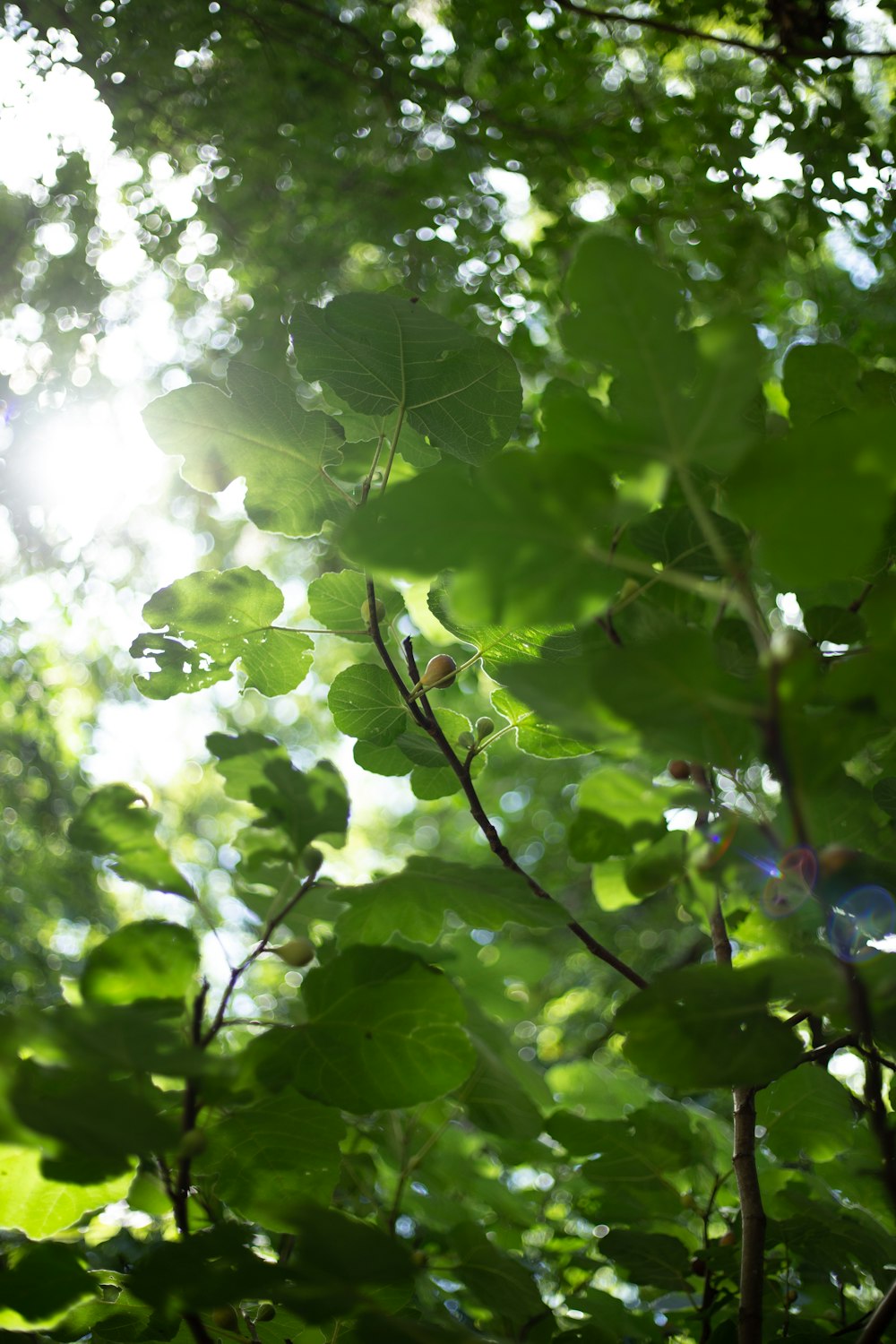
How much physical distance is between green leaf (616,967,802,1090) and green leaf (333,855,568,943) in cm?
14

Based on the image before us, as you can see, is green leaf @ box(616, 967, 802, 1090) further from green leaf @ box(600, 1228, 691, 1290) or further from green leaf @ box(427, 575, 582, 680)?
green leaf @ box(600, 1228, 691, 1290)

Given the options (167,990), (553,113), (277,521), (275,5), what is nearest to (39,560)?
(275,5)

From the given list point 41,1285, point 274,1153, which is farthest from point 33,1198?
point 274,1153

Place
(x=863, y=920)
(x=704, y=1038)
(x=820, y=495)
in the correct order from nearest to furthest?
(x=820, y=495) < (x=704, y=1038) < (x=863, y=920)

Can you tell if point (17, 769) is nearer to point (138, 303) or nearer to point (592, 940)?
point (138, 303)

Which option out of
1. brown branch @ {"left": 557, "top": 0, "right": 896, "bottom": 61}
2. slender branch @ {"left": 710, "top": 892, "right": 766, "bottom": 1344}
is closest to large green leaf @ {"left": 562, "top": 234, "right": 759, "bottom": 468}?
A: slender branch @ {"left": 710, "top": 892, "right": 766, "bottom": 1344}

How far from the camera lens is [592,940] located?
1.00 metres

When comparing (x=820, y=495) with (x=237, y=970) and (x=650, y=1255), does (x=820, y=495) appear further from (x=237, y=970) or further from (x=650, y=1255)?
(x=650, y=1255)

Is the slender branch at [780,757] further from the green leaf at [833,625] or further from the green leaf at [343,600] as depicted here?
the green leaf at [343,600]

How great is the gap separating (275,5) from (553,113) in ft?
3.19

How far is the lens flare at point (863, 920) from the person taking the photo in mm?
673

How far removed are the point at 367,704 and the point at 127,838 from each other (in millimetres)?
289

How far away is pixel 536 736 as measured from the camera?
101 cm

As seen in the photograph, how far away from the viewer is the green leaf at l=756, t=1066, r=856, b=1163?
3.62 feet
